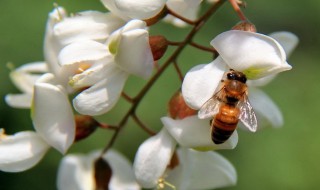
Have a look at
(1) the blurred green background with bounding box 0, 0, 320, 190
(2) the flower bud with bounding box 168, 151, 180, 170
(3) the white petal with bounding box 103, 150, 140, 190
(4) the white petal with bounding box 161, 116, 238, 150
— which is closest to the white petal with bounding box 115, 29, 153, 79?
(4) the white petal with bounding box 161, 116, 238, 150

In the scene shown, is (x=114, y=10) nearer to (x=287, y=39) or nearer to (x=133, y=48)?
(x=133, y=48)

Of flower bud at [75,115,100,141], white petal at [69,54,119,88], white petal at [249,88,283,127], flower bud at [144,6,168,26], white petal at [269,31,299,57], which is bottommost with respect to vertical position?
white petal at [249,88,283,127]

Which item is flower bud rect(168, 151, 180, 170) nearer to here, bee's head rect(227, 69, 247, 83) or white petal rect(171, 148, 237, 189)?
white petal rect(171, 148, 237, 189)

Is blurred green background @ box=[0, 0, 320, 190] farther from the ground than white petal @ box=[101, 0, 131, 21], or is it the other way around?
white petal @ box=[101, 0, 131, 21]

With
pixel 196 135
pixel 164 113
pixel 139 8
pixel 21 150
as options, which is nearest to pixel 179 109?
pixel 196 135

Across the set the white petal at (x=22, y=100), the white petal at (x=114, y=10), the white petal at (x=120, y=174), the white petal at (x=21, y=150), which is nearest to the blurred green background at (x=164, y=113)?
the white petal at (x=120, y=174)

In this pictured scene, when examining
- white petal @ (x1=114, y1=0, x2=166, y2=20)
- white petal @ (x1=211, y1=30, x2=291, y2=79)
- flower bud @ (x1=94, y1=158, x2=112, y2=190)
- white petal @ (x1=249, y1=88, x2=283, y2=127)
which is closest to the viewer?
white petal @ (x1=211, y1=30, x2=291, y2=79)

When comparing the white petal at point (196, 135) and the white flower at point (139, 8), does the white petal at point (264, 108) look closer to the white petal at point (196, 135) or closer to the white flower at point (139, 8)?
the white petal at point (196, 135)
